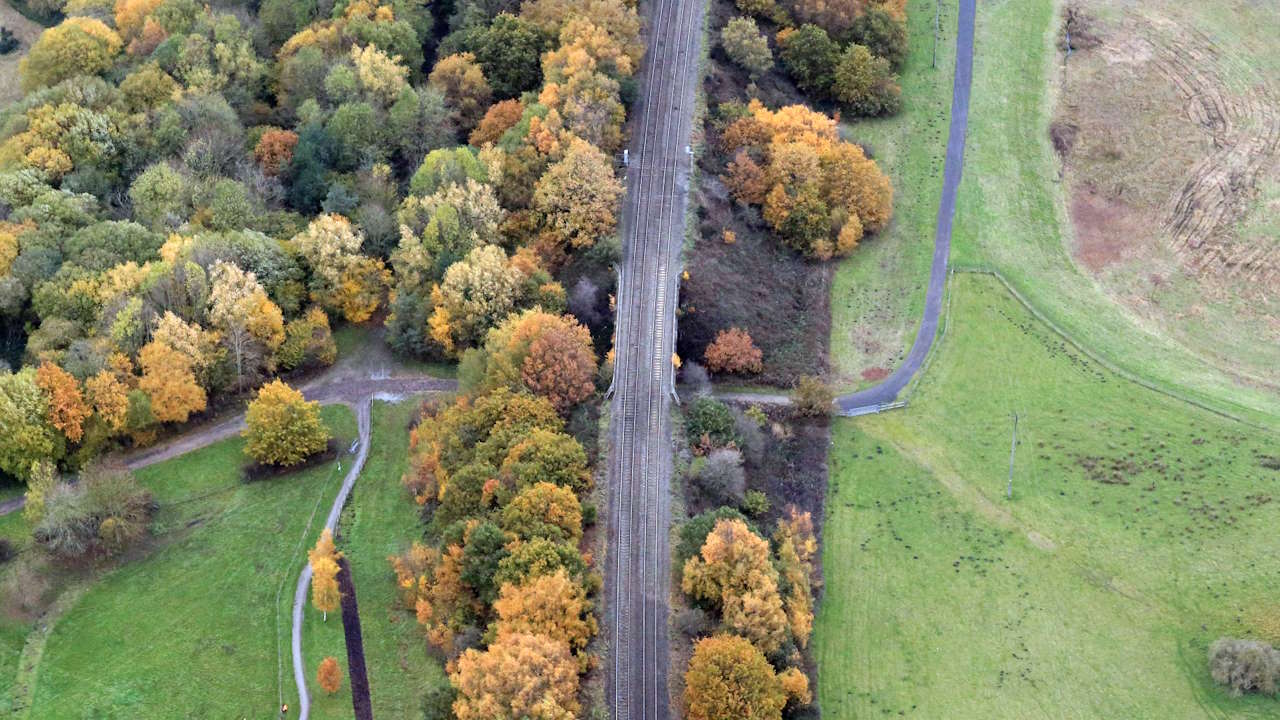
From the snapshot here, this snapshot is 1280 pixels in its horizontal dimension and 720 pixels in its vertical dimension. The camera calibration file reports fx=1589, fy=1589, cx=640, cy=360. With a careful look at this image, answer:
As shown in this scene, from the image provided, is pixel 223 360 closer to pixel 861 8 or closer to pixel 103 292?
pixel 103 292

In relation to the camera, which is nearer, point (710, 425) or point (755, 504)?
point (755, 504)

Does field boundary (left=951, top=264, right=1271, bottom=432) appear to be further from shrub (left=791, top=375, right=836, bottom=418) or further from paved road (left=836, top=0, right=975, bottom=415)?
shrub (left=791, top=375, right=836, bottom=418)

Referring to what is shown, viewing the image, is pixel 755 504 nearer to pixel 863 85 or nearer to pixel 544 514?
pixel 544 514

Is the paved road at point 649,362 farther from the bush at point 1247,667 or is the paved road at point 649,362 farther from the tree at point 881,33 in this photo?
the bush at point 1247,667

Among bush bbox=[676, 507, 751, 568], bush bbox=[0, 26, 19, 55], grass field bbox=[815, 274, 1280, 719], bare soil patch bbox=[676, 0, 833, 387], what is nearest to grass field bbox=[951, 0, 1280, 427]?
grass field bbox=[815, 274, 1280, 719]

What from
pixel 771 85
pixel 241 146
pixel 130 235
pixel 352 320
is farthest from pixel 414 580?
pixel 771 85

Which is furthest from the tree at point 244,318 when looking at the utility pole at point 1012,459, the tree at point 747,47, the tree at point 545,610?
the utility pole at point 1012,459

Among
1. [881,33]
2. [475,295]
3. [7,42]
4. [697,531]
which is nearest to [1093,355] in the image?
[881,33]
